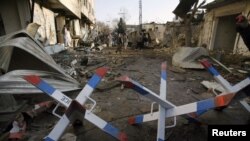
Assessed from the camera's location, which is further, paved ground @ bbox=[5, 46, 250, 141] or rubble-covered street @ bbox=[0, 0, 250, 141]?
A: paved ground @ bbox=[5, 46, 250, 141]

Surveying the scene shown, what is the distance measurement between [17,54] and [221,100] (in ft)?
9.81

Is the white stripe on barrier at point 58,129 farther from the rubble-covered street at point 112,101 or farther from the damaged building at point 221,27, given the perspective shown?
the damaged building at point 221,27

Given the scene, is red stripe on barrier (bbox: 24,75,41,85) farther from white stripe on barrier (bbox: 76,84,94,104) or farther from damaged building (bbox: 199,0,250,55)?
damaged building (bbox: 199,0,250,55)

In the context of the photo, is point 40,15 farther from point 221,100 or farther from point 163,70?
point 221,100

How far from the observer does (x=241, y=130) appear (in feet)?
6.82

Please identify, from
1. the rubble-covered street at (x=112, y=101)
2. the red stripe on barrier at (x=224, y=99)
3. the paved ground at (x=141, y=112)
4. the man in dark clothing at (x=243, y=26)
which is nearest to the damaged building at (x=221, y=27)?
the rubble-covered street at (x=112, y=101)

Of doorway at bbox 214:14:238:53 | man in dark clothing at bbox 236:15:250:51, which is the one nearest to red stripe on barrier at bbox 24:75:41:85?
man in dark clothing at bbox 236:15:250:51

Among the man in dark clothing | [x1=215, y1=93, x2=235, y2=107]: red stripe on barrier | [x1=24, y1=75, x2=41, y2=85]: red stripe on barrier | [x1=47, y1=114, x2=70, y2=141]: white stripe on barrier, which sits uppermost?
the man in dark clothing

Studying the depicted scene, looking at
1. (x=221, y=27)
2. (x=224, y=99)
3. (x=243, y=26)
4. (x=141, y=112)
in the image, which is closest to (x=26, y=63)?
(x=141, y=112)

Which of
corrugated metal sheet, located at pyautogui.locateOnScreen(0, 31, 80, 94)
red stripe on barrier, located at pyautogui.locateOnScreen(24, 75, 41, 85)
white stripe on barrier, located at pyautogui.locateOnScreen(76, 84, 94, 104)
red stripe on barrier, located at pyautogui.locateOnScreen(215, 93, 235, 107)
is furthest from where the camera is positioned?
corrugated metal sheet, located at pyautogui.locateOnScreen(0, 31, 80, 94)

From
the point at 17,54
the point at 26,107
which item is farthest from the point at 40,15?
the point at 26,107

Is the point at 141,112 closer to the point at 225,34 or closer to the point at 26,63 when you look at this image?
the point at 26,63

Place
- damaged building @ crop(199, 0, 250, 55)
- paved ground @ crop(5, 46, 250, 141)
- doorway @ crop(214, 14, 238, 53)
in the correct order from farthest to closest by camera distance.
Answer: doorway @ crop(214, 14, 238, 53) < damaged building @ crop(199, 0, 250, 55) < paved ground @ crop(5, 46, 250, 141)

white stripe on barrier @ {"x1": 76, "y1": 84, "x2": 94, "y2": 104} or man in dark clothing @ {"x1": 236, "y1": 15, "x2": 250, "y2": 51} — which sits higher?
man in dark clothing @ {"x1": 236, "y1": 15, "x2": 250, "y2": 51}
